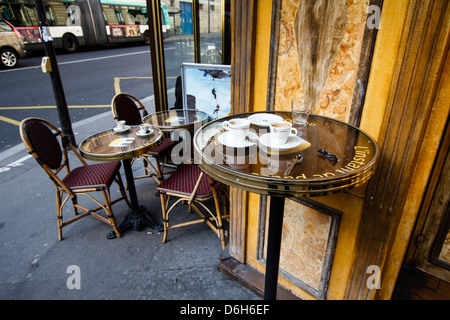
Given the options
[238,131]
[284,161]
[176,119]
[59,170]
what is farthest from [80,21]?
[284,161]

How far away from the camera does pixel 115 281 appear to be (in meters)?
2.31

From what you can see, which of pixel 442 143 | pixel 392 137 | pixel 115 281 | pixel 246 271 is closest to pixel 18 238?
pixel 115 281

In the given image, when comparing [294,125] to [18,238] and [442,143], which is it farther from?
[18,238]

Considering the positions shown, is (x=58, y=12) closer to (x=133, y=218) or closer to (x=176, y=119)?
(x=176, y=119)

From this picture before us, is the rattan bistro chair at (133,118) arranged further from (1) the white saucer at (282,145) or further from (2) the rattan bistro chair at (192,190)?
(1) the white saucer at (282,145)

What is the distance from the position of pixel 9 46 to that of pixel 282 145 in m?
13.0

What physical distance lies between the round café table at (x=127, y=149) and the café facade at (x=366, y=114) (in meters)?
1.04

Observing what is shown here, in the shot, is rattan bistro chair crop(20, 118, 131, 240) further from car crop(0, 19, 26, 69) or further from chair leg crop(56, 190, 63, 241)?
car crop(0, 19, 26, 69)

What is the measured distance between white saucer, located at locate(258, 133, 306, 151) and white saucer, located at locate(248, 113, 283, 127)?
187 millimetres

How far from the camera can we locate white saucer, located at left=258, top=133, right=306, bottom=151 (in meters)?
1.30

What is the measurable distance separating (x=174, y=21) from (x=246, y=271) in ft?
13.1

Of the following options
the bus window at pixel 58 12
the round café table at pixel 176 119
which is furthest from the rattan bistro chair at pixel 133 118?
the bus window at pixel 58 12

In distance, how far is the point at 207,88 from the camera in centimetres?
366
